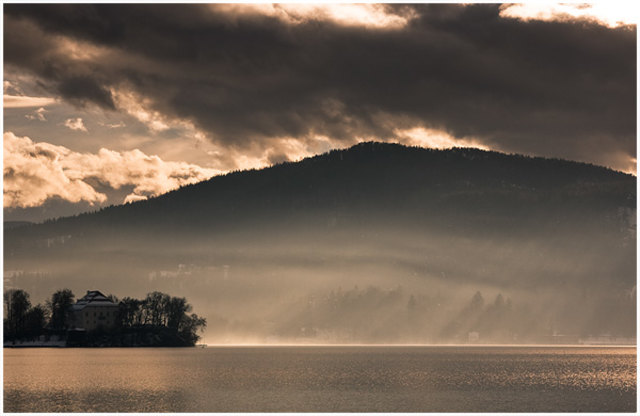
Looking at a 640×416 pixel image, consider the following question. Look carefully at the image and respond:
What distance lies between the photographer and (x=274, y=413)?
132750 mm

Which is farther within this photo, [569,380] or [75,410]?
[569,380]

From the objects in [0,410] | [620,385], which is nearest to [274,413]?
[0,410]

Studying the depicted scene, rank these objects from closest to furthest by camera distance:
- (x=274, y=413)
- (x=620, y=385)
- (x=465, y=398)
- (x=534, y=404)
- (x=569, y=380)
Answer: (x=274, y=413), (x=534, y=404), (x=465, y=398), (x=620, y=385), (x=569, y=380)

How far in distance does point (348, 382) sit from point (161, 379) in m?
34.8

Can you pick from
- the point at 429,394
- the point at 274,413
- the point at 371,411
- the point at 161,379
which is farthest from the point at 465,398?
the point at 161,379

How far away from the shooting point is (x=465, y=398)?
509 ft

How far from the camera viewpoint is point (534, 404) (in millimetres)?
145875

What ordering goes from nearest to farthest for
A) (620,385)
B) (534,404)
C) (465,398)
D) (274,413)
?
1. (274,413)
2. (534,404)
3. (465,398)
4. (620,385)

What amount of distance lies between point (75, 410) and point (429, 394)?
→ 185 feet

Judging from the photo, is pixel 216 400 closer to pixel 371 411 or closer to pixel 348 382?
pixel 371 411

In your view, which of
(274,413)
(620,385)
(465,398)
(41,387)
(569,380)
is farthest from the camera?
(569,380)

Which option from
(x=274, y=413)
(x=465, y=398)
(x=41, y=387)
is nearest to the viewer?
(x=274, y=413)

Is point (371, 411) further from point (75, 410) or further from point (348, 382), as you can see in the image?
point (348, 382)

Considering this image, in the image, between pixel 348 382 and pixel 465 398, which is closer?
pixel 465 398
